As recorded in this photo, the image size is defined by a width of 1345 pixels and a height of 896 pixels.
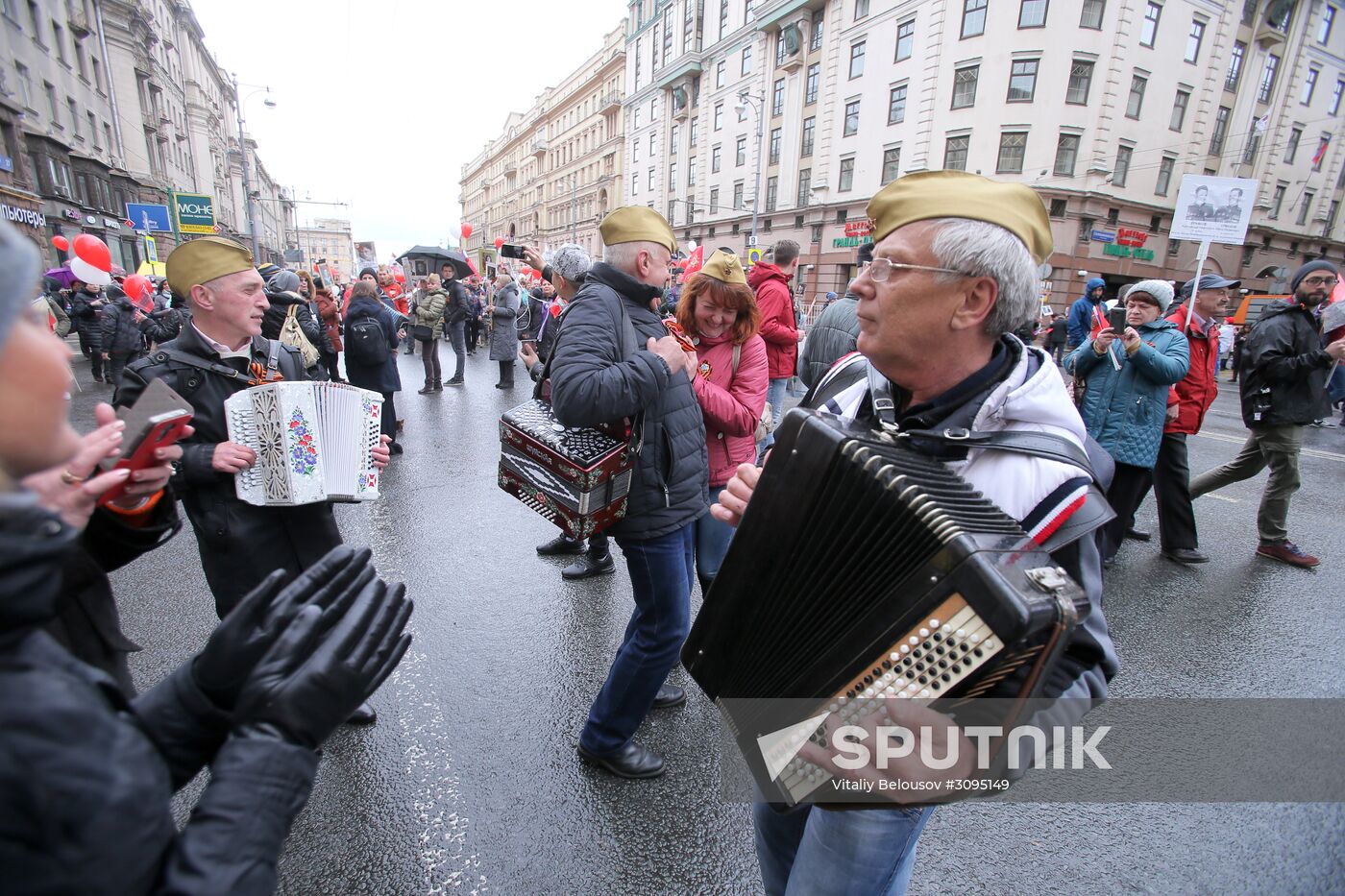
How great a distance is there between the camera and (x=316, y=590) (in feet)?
3.59

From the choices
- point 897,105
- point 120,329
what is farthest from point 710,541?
point 897,105

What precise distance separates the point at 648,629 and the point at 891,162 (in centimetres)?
3164

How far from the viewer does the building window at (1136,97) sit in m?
25.1

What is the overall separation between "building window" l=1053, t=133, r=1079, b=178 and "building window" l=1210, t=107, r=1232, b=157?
355 inches

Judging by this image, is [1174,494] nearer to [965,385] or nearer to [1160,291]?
Answer: [1160,291]

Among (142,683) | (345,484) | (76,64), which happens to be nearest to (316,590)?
(345,484)

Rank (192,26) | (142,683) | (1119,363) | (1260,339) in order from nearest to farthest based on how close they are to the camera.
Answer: (142,683) → (1119,363) → (1260,339) → (192,26)

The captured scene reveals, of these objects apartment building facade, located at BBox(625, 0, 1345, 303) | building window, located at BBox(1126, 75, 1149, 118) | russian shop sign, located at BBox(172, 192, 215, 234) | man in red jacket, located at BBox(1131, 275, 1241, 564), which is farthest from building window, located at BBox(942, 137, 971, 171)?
russian shop sign, located at BBox(172, 192, 215, 234)

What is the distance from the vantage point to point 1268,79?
1140 inches

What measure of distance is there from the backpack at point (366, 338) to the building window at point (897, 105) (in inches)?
1126

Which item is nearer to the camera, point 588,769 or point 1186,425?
point 588,769

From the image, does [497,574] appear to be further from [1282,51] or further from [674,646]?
[1282,51]

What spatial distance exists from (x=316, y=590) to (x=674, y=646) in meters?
1.52

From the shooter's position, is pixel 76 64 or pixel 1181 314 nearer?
pixel 1181 314
